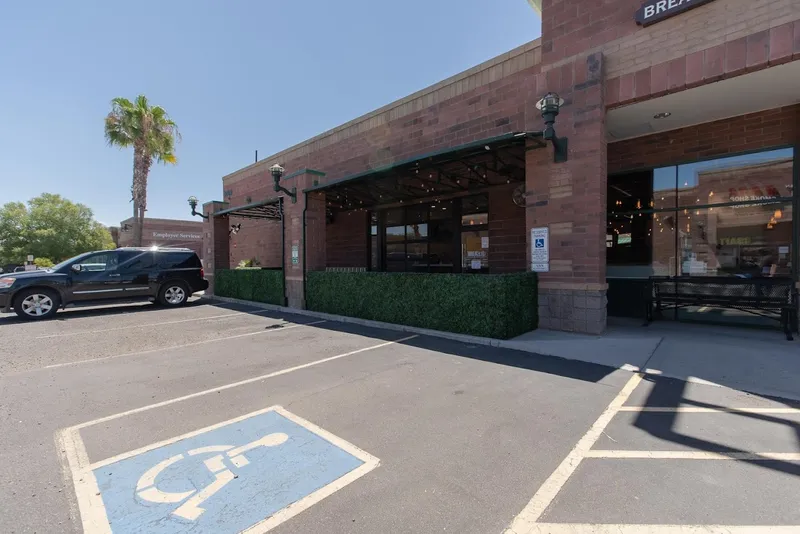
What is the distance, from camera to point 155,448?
120 inches

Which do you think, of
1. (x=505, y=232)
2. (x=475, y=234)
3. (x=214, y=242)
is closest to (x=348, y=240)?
(x=214, y=242)

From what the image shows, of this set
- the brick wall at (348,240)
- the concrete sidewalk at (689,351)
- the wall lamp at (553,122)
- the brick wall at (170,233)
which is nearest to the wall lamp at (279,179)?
the brick wall at (348,240)

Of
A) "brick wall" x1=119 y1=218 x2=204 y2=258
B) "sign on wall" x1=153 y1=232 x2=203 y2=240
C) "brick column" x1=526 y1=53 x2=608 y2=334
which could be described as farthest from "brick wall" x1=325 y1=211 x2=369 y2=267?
"sign on wall" x1=153 y1=232 x2=203 y2=240

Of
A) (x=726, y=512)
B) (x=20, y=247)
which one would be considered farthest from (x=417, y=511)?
(x=20, y=247)

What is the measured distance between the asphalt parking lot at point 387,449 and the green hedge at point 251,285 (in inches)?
253

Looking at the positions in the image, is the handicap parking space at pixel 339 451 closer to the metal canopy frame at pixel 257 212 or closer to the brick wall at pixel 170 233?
the metal canopy frame at pixel 257 212

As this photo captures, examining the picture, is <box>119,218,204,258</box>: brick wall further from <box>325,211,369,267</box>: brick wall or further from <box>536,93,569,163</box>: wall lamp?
<box>536,93,569,163</box>: wall lamp

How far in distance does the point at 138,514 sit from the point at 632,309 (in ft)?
32.5

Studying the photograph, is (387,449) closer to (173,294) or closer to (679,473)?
(679,473)

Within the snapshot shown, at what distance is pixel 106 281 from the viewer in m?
10.9

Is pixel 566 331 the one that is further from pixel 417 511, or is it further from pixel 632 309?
pixel 417 511

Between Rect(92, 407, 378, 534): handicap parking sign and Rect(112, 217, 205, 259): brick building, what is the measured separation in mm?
43425

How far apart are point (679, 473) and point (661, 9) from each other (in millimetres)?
7194

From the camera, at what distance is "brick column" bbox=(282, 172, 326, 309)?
11.0m
